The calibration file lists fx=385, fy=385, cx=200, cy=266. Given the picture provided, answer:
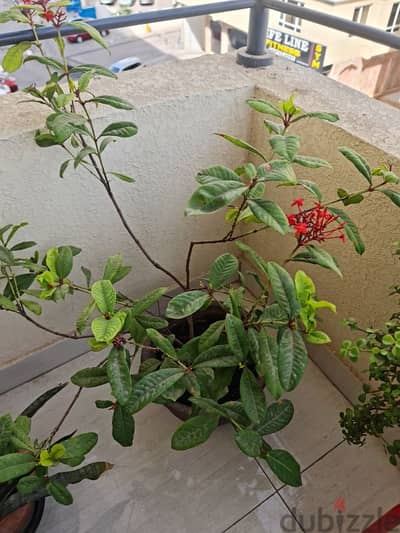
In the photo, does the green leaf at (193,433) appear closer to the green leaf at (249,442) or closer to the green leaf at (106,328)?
the green leaf at (249,442)

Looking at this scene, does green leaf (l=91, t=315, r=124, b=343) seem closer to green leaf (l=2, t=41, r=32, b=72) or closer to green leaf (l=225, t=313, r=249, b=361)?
green leaf (l=225, t=313, r=249, b=361)

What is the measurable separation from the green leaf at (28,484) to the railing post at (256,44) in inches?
53.7

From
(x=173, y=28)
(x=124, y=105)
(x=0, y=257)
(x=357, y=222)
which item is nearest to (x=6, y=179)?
(x=0, y=257)

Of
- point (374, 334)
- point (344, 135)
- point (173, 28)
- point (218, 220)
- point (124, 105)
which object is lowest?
point (173, 28)

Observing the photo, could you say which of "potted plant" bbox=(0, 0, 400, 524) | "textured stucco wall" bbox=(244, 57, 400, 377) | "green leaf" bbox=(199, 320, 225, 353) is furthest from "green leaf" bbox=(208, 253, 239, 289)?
"textured stucco wall" bbox=(244, 57, 400, 377)

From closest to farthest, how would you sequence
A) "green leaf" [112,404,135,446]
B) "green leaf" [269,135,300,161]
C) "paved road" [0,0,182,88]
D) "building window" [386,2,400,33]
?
1. "green leaf" [269,135,300,161]
2. "green leaf" [112,404,135,446]
3. "paved road" [0,0,182,88]
4. "building window" [386,2,400,33]

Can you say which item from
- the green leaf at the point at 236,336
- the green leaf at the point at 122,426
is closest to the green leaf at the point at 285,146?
the green leaf at the point at 236,336

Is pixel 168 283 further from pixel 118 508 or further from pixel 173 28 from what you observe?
pixel 173 28

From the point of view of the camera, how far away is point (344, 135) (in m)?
1.04

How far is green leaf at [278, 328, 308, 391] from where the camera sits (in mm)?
653

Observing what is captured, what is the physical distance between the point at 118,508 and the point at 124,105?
1.12 meters

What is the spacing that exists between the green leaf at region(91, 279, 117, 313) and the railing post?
3.29ft

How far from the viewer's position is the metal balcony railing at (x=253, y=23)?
95 centimetres

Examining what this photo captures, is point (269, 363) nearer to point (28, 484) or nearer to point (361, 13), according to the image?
point (28, 484)
